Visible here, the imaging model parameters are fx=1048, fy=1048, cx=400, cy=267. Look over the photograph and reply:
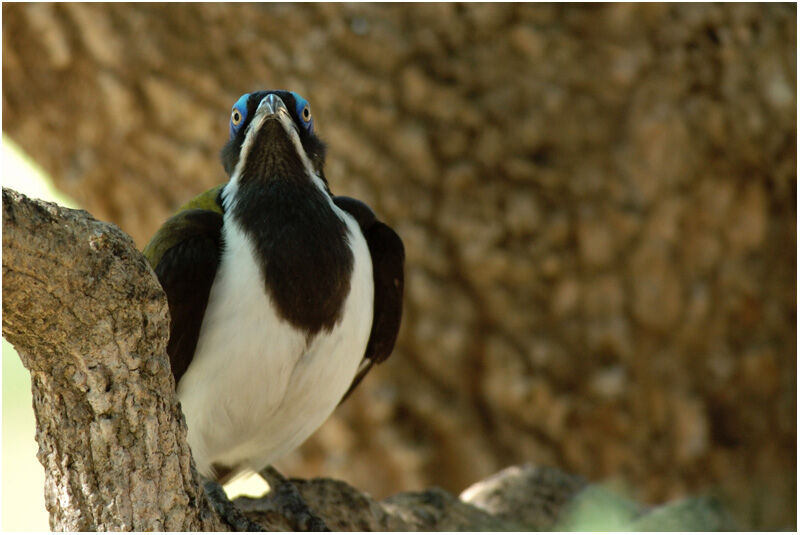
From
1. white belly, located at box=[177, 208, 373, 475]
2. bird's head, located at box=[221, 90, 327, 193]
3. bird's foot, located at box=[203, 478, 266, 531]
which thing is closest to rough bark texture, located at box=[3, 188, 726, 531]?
bird's foot, located at box=[203, 478, 266, 531]

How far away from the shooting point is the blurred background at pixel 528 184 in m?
6.28

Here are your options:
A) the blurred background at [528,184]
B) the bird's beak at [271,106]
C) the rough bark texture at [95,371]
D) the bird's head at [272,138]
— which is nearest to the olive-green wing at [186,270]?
the bird's head at [272,138]

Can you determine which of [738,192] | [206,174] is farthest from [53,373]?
[738,192]

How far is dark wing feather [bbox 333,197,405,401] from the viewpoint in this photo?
4.19 meters

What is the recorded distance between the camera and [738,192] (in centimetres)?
643

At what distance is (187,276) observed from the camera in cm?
371

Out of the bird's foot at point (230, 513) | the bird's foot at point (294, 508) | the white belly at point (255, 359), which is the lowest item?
the bird's foot at point (230, 513)

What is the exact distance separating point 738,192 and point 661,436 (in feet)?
5.15

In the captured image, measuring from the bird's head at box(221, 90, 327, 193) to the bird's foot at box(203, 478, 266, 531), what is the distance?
1203 millimetres

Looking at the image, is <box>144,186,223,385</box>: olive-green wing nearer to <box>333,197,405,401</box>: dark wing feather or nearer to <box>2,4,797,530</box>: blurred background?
<box>333,197,405,401</box>: dark wing feather

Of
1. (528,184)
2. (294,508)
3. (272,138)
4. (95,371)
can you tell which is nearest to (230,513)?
(294,508)

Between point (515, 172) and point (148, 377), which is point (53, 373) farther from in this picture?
point (515, 172)

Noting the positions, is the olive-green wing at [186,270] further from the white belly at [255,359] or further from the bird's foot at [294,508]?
the bird's foot at [294,508]

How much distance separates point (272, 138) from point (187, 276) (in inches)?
27.0
